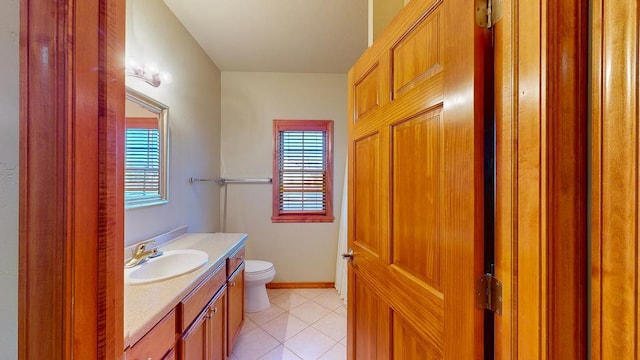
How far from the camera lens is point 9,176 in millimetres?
403

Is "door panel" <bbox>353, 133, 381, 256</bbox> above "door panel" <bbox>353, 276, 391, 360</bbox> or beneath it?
Result: above

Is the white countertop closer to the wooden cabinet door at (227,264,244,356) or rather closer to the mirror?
the wooden cabinet door at (227,264,244,356)

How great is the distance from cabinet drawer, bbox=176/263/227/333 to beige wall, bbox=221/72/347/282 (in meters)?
1.51

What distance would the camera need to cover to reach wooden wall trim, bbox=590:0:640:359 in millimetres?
456

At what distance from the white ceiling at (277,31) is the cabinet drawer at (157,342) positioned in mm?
2083

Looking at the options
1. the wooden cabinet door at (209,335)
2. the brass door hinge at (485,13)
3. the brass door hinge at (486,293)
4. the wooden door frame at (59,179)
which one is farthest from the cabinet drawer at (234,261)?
the brass door hinge at (485,13)

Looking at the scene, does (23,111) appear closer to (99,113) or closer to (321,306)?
(99,113)

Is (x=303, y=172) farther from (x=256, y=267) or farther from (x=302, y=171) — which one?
(x=256, y=267)

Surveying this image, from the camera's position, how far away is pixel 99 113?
0.46 metres

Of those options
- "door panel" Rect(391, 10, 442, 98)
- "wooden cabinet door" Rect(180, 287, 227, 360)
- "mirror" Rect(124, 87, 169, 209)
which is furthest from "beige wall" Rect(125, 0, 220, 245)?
"door panel" Rect(391, 10, 442, 98)

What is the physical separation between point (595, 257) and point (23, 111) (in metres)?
1.02

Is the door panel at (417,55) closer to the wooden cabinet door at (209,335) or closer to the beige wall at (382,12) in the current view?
A: the beige wall at (382,12)

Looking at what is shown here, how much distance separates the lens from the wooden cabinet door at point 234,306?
1.79m

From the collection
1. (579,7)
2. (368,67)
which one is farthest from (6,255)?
(368,67)
